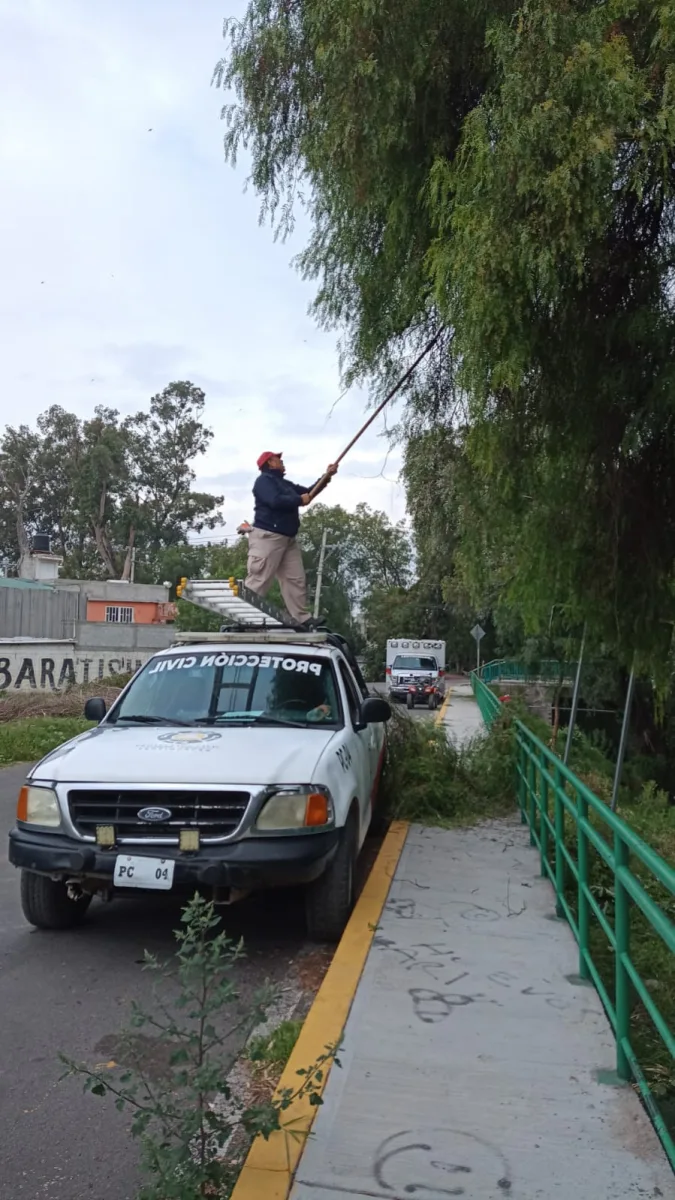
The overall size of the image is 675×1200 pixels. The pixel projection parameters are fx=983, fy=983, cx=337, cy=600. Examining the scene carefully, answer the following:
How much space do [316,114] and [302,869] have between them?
16.1 feet

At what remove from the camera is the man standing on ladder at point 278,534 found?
8.04m

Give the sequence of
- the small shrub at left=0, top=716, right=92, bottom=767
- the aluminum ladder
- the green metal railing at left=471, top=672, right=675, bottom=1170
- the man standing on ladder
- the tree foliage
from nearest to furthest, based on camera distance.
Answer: the green metal railing at left=471, top=672, right=675, bottom=1170, the aluminum ladder, the man standing on ladder, the small shrub at left=0, top=716, right=92, bottom=767, the tree foliage

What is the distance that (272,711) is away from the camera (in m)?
6.39

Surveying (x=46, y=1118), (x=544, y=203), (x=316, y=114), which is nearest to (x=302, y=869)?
(x=46, y=1118)

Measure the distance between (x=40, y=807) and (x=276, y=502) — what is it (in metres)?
3.47

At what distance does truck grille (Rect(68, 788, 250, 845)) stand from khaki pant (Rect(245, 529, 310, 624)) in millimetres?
3249

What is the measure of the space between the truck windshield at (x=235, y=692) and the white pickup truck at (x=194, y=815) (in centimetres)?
6

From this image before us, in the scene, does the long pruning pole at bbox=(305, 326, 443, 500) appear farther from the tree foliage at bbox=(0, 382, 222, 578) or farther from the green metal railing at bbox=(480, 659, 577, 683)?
the tree foliage at bbox=(0, 382, 222, 578)

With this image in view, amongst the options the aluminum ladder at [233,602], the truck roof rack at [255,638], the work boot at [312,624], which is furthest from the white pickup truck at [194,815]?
the work boot at [312,624]

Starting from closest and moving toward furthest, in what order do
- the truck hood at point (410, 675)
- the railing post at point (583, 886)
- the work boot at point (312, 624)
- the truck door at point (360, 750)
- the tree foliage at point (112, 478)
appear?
the railing post at point (583, 886), the truck door at point (360, 750), the work boot at point (312, 624), the truck hood at point (410, 675), the tree foliage at point (112, 478)

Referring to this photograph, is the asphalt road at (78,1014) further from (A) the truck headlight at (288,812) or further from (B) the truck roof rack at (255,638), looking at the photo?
(B) the truck roof rack at (255,638)

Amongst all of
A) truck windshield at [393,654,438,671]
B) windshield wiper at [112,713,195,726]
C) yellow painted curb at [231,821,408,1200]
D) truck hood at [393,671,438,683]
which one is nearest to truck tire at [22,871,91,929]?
windshield wiper at [112,713,195,726]

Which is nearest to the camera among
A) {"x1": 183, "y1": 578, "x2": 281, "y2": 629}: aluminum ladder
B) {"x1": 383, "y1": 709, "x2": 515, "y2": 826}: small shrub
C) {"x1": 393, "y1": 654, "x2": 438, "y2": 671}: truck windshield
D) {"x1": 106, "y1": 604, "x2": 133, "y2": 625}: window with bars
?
{"x1": 183, "y1": 578, "x2": 281, "y2": 629}: aluminum ladder

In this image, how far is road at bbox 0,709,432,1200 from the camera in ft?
10.7
